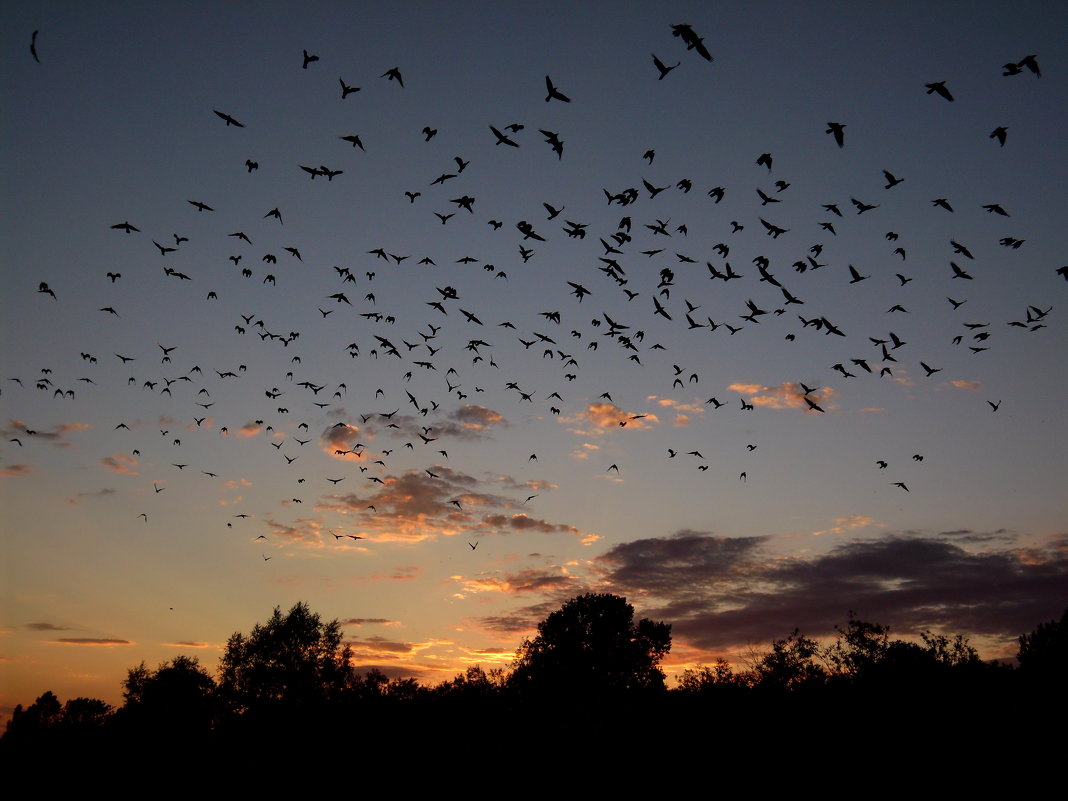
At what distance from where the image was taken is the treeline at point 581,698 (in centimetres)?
3042

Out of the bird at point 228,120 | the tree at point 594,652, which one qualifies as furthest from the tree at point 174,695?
the bird at point 228,120

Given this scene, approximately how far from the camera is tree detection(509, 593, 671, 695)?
2453 inches

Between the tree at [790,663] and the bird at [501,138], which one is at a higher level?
the bird at [501,138]

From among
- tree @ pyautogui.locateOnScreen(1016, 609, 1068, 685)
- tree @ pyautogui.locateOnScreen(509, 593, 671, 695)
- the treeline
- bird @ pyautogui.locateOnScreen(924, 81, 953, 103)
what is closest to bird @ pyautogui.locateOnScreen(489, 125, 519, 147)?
bird @ pyautogui.locateOnScreen(924, 81, 953, 103)

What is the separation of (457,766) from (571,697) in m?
29.9

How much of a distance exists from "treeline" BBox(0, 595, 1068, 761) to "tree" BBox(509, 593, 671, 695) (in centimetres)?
14

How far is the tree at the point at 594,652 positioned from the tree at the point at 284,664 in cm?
1859

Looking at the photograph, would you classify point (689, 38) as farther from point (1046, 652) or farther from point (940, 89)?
point (1046, 652)

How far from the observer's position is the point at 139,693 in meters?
71.9

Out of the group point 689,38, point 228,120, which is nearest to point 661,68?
point 689,38

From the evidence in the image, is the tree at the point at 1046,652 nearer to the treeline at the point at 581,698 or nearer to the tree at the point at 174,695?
the treeline at the point at 581,698

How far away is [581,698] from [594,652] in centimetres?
487

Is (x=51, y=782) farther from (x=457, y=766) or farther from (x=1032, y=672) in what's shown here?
(x=1032, y=672)

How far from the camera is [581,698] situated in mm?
60094
